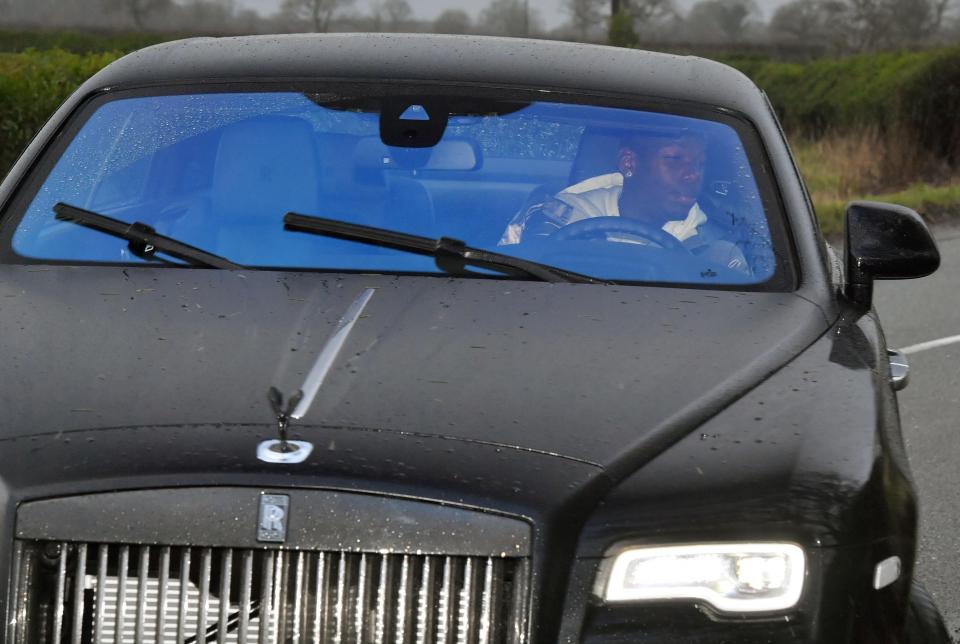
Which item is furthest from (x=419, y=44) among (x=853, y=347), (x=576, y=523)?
(x=576, y=523)

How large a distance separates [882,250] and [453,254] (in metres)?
1.03

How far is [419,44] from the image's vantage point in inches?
183

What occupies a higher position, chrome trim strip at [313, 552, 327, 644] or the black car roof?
the black car roof

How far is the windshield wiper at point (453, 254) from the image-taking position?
385cm

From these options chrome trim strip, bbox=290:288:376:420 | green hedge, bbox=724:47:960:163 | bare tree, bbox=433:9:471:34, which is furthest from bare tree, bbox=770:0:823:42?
chrome trim strip, bbox=290:288:376:420

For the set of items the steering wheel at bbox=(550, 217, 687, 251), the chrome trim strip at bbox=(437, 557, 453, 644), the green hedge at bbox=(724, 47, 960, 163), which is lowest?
the chrome trim strip at bbox=(437, 557, 453, 644)

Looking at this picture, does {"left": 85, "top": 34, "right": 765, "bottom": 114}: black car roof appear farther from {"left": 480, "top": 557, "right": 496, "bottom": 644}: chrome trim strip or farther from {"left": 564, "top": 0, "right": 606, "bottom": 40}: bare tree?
{"left": 564, "top": 0, "right": 606, "bottom": 40}: bare tree

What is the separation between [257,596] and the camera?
262 centimetres

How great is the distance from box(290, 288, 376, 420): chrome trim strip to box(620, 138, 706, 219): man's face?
857 mm

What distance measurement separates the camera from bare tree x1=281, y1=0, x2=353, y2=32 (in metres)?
36.2

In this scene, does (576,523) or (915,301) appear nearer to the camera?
(576,523)

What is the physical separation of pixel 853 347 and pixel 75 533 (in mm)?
1741

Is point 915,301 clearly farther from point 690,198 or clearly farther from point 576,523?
point 576,523

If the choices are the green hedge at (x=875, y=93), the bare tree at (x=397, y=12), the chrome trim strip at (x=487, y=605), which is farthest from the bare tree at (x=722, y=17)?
the chrome trim strip at (x=487, y=605)
